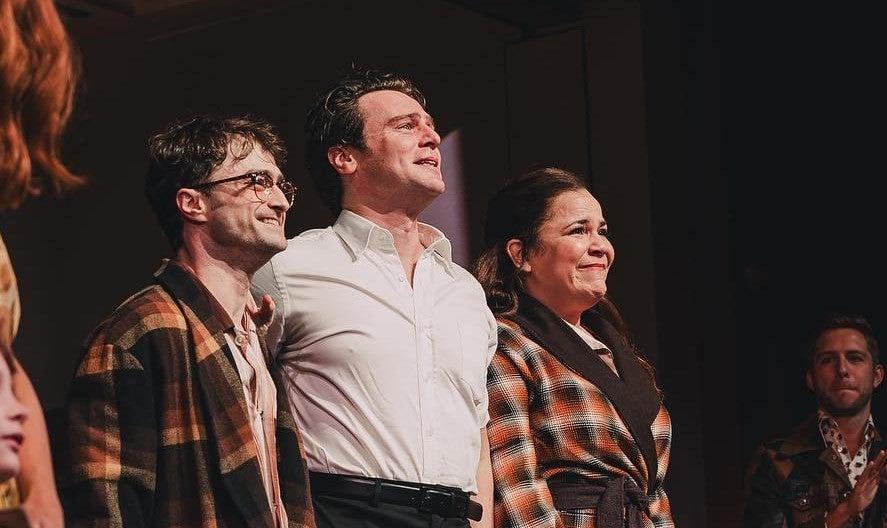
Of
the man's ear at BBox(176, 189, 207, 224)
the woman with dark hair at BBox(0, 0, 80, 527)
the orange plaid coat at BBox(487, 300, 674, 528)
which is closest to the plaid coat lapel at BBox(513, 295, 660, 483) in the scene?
the orange plaid coat at BBox(487, 300, 674, 528)

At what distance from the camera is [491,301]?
10.5ft

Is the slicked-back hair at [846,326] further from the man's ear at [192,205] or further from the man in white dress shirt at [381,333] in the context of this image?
the man's ear at [192,205]

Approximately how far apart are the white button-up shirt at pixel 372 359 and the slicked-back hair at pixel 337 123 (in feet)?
0.56

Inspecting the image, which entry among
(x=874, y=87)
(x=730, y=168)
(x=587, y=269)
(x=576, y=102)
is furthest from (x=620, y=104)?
(x=587, y=269)

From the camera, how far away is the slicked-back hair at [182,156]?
2381 mm

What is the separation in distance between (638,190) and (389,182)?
175 cm

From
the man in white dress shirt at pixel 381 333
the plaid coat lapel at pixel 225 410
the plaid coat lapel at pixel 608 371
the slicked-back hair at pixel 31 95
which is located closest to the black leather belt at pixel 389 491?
the man in white dress shirt at pixel 381 333

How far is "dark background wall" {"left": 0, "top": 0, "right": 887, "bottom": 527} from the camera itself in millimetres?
4324

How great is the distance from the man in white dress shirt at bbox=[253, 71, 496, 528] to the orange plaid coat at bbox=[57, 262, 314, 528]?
351mm

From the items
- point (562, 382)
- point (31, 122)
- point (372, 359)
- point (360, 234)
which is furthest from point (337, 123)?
point (31, 122)

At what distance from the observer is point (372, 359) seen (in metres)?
2.49

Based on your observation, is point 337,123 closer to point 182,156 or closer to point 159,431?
point 182,156

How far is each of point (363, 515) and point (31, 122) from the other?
125 centimetres

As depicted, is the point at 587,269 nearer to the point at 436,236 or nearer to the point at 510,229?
the point at 510,229
